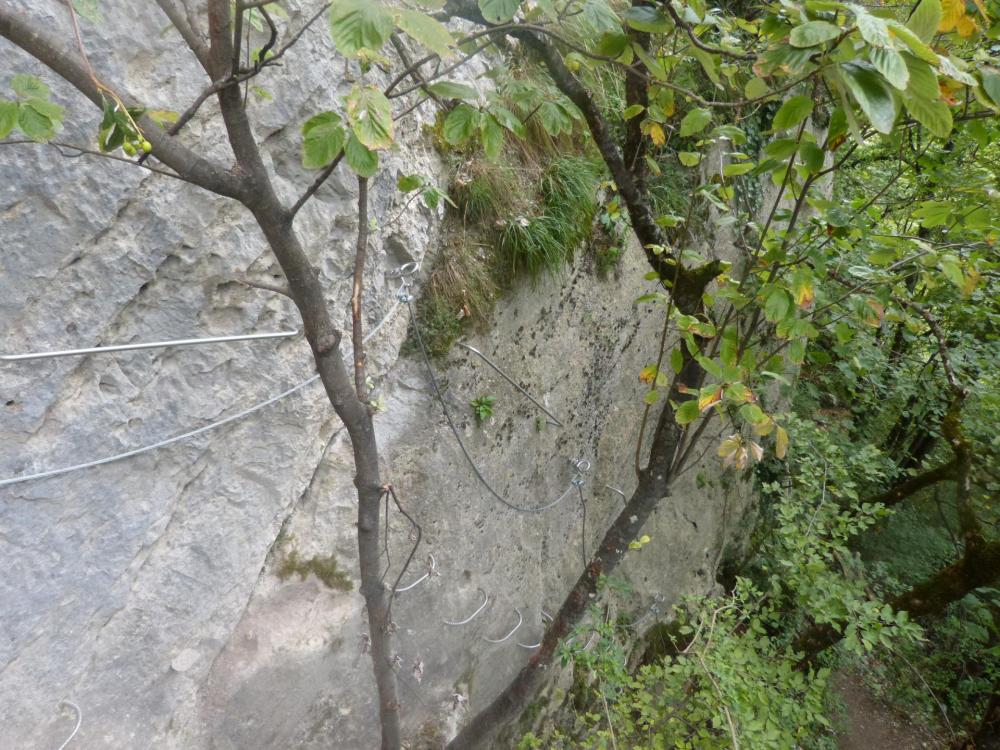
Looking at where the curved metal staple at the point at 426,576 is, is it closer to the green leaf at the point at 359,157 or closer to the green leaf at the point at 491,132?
the green leaf at the point at 491,132

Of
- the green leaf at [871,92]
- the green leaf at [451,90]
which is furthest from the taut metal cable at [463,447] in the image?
the green leaf at [871,92]

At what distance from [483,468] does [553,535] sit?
0.96 meters

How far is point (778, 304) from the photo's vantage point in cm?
205

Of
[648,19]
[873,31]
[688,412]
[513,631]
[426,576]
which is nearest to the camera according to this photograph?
[873,31]

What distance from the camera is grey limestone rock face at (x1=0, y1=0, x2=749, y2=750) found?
166cm

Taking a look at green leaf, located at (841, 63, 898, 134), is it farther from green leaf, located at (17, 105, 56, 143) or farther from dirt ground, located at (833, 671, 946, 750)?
dirt ground, located at (833, 671, 946, 750)

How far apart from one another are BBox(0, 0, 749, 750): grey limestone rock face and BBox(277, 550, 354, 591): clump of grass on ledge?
0.01 m

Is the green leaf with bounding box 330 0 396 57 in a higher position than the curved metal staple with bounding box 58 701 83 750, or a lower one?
higher

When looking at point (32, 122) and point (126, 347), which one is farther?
point (126, 347)

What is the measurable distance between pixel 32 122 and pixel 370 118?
67 centimetres

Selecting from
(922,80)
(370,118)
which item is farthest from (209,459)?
(922,80)

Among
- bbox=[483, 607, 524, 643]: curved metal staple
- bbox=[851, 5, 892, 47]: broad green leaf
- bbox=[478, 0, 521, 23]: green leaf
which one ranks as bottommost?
bbox=[483, 607, 524, 643]: curved metal staple

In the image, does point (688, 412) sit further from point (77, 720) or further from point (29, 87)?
point (77, 720)

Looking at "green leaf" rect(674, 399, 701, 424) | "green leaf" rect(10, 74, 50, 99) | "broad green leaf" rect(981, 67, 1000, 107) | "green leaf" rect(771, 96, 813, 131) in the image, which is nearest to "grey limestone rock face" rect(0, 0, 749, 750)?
"green leaf" rect(10, 74, 50, 99)
